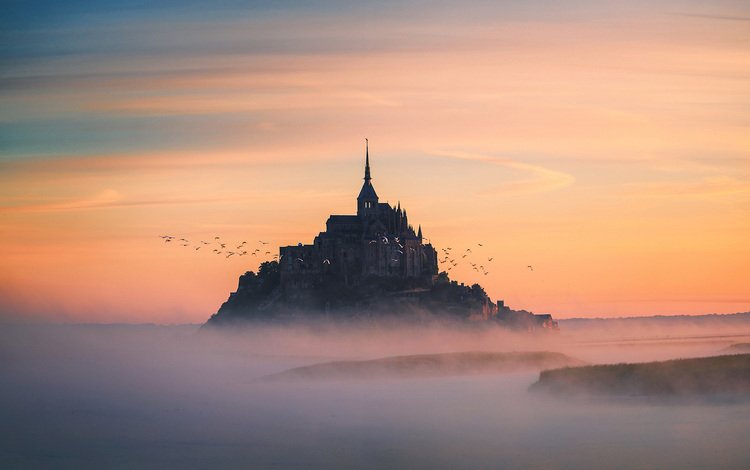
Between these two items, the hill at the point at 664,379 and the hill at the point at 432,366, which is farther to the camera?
the hill at the point at 432,366

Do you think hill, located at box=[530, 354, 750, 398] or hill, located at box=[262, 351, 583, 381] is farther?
hill, located at box=[262, 351, 583, 381]

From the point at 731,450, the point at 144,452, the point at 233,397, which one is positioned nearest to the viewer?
the point at 731,450

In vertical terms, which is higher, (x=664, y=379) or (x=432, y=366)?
(x=432, y=366)

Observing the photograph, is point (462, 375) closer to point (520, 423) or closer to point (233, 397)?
point (233, 397)

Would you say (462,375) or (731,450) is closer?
(731,450)

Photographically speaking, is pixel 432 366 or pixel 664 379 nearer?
pixel 664 379

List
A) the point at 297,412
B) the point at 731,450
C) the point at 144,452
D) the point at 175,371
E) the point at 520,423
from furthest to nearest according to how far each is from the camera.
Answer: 1. the point at 175,371
2. the point at 297,412
3. the point at 520,423
4. the point at 144,452
5. the point at 731,450

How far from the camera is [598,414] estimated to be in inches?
3435

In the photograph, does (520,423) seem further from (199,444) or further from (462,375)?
(462,375)

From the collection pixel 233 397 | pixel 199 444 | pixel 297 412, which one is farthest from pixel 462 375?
pixel 199 444

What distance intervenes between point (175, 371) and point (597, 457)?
310ft

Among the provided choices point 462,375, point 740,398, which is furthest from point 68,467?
point 462,375

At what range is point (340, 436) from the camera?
83938 mm

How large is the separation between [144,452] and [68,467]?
243 inches
